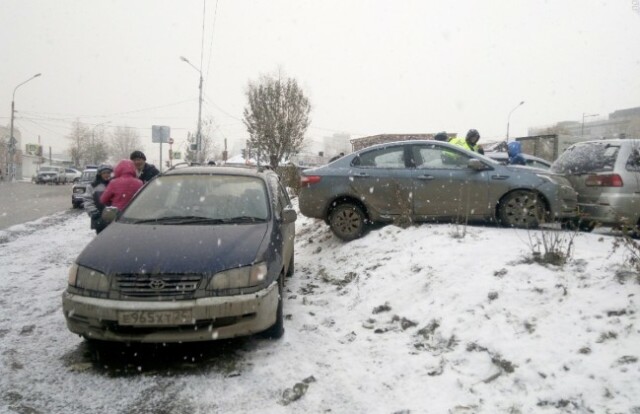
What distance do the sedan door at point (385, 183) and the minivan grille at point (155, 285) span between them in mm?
4128

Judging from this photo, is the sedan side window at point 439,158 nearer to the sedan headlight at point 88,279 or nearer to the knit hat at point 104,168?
the knit hat at point 104,168

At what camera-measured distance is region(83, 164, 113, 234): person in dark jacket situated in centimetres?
632

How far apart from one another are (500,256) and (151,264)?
372 centimetres

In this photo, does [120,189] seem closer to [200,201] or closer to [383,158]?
[200,201]

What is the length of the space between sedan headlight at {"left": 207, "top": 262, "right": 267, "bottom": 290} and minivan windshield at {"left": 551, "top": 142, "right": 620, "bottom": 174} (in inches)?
228

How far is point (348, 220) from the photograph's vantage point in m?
7.51

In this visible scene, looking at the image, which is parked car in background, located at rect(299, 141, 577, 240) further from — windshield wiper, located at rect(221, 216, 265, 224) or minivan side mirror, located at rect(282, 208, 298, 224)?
windshield wiper, located at rect(221, 216, 265, 224)

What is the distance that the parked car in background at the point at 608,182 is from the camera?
6758mm

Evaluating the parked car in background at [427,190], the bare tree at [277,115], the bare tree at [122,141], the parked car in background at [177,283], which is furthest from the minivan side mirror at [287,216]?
the bare tree at [122,141]

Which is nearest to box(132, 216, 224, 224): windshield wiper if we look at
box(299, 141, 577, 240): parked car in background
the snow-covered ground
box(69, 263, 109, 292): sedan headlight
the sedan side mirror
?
box(69, 263, 109, 292): sedan headlight

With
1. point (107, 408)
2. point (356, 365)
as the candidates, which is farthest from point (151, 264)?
point (356, 365)

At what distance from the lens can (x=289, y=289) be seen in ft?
20.0

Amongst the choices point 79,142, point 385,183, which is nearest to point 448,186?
point 385,183

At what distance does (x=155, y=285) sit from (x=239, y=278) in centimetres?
65
